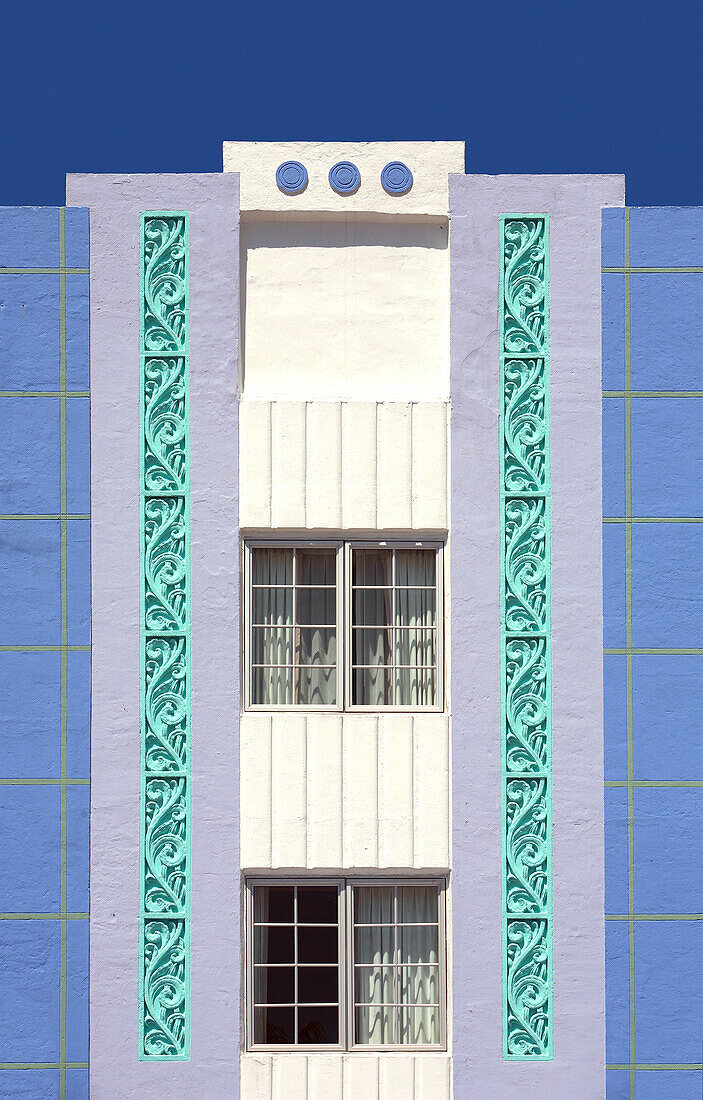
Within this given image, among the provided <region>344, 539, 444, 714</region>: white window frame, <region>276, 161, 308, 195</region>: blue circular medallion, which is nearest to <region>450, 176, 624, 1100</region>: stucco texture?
<region>344, 539, 444, 714</region>: white window frame

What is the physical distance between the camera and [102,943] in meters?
10.7

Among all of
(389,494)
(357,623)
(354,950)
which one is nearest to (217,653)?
(357,623)

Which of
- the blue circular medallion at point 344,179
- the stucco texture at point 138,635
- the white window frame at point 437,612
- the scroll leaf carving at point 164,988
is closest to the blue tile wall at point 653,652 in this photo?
the white window frame at point 437,612

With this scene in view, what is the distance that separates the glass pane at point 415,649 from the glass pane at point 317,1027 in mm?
2895

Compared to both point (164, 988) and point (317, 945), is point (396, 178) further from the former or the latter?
point (164, 988)

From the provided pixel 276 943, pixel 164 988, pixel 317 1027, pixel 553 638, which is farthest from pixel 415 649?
pixel 164 988

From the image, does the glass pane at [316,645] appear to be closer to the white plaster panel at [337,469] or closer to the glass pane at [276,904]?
the white plaster panel at [337,469]

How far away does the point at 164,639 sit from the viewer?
10898mm

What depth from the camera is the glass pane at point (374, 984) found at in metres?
10.9

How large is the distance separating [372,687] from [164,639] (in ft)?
5.80

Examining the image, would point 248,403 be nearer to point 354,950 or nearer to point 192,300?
point 192,300

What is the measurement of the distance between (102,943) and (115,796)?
1156 mm

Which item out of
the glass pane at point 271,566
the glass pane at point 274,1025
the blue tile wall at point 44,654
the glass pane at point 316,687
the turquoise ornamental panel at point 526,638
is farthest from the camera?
the glass pane at point 271,566

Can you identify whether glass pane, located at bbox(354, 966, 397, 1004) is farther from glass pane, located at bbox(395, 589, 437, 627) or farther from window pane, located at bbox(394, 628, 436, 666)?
glass pane, located at bbox(395, 589, 437, 627)
